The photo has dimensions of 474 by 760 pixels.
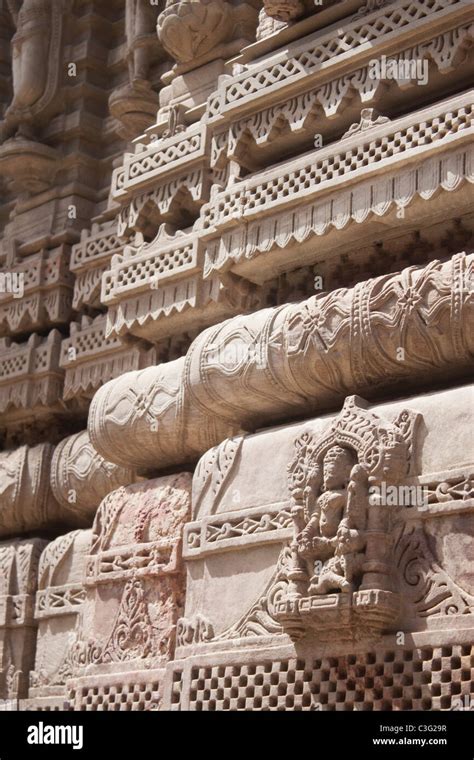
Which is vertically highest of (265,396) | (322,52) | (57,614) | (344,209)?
(322,52)

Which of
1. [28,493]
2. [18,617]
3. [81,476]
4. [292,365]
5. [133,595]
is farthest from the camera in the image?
[28,493]

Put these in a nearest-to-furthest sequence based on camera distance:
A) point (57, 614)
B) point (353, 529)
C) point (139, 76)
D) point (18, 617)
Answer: point (353, 529) < point (57, 614) < point (18, 617) < point (139, 76)

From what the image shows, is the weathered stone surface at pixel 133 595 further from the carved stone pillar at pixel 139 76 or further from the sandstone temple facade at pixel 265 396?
the carved stone pillar at pixel 139 76

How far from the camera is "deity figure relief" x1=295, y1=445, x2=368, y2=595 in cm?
460

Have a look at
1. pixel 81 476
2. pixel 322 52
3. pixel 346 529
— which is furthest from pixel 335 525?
pixel 81 476

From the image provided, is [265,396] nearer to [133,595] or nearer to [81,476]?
[133,595]

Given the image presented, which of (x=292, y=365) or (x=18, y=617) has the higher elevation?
(x=292, y=365)

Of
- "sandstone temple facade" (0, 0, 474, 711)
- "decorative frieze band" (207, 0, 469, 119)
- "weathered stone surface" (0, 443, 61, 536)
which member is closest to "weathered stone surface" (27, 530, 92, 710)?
"sandstone temple facade" (0, 0, 474, 711)

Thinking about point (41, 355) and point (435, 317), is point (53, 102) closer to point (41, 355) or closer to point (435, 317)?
point (41, 355)

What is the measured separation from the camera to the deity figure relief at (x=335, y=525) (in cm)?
460

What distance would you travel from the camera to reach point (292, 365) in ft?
17.0

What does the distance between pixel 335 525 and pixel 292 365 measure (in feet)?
2.47

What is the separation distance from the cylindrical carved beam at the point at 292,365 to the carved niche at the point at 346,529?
9.5 inches

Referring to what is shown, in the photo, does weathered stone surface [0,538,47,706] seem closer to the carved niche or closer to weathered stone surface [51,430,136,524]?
weathered stone surface [51,430,136,524]
